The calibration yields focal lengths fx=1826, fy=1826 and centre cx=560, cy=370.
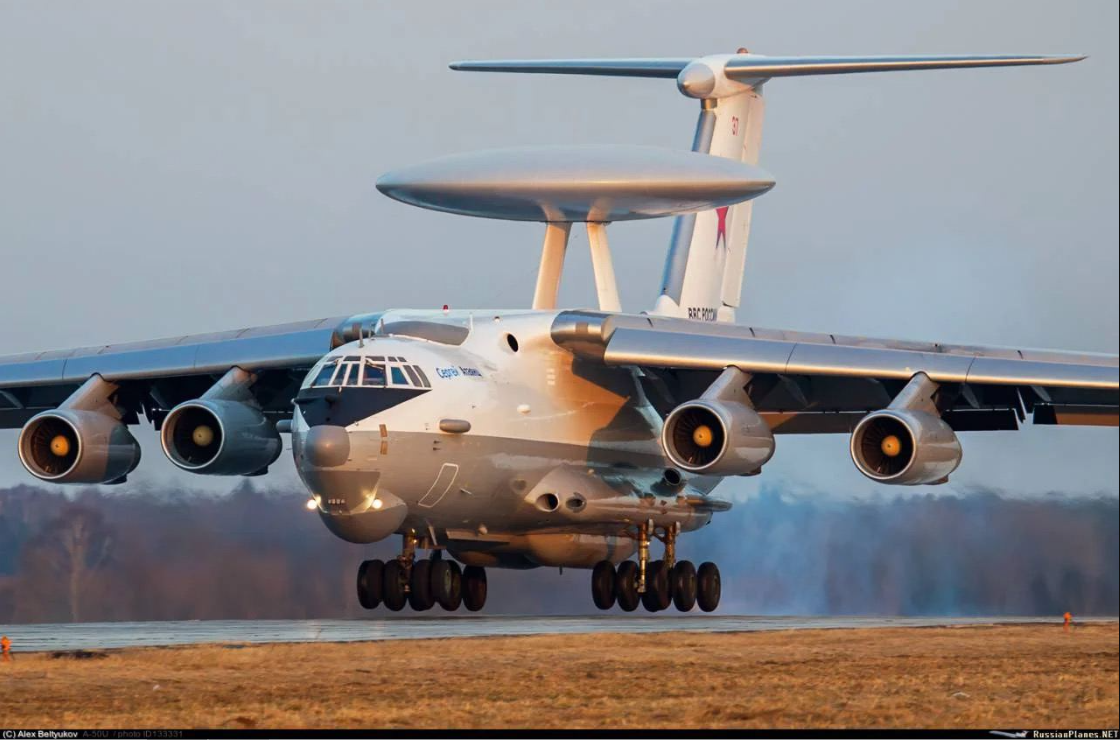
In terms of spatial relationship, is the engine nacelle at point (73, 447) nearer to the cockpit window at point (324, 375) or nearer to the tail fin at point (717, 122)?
the cockpit window at point (324, 375)

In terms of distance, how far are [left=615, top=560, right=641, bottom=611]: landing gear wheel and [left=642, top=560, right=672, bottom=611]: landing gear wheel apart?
5.3 inches

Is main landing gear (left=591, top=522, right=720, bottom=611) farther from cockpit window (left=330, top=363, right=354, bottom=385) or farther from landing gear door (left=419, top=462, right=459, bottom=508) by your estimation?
cockpit window (left=330, top=363, right=354, bottom=385)

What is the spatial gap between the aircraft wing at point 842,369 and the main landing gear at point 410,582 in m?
2.81

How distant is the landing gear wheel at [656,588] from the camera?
67.9 feet

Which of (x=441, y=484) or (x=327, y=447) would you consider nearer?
(x=327, y=447)

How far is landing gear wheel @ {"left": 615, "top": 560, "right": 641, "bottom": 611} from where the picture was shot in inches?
811

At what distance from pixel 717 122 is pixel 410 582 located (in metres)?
8.61

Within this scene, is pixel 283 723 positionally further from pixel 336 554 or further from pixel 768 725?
pixel 336 554

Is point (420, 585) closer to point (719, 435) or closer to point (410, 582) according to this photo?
point (410, 582)

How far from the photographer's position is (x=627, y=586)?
2059cm

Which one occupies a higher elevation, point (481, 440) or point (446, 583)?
point (481, 440)

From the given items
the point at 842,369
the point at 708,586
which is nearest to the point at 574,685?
the point at 842,369

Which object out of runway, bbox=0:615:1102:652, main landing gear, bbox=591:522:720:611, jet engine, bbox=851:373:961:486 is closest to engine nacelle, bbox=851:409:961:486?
jet engine, bbox=851:373:961:486

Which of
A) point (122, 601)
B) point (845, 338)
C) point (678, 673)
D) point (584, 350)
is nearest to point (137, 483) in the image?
point (122, 601)
